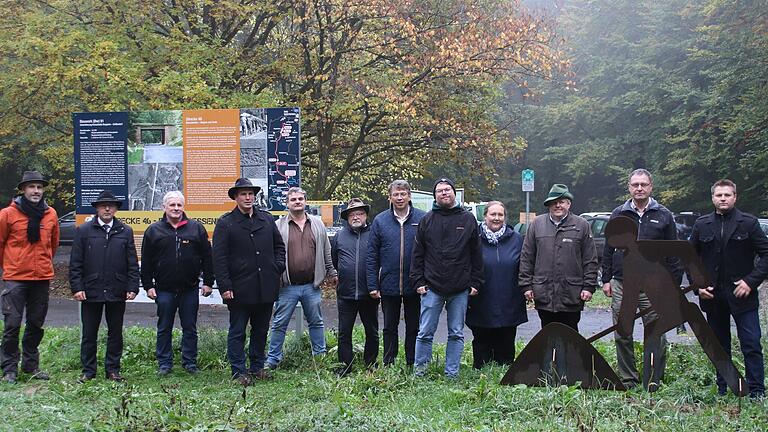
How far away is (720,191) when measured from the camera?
6527 millimetres

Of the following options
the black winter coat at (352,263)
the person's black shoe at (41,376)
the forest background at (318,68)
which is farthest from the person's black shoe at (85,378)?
the forest background at (318,68)

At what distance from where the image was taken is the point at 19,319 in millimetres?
7566

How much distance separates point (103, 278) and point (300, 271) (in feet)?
6.30

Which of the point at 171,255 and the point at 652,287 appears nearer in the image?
the point at 652,287

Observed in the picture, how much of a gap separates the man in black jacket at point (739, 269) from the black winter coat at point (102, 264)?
5385mm

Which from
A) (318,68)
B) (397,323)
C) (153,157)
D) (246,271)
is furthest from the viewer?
(318,68)

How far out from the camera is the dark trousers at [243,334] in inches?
294

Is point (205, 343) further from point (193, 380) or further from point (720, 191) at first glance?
point (720, 191)

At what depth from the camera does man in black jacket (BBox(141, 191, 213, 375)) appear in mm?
7715

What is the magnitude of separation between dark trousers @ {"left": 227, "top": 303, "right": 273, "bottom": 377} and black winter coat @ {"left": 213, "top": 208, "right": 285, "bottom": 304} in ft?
0.52

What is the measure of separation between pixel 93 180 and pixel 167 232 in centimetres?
224

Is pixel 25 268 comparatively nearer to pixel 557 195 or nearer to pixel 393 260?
pixel 393 260

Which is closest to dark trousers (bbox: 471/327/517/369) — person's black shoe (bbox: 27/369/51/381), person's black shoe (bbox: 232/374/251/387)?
person's black shoe (bbox: 232/374/251/387)

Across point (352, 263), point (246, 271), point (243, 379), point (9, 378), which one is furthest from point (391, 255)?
point (9, 378)
